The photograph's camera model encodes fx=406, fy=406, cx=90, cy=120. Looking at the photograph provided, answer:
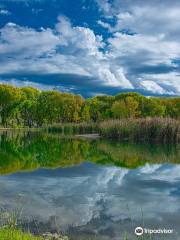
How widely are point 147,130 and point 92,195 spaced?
19.7m

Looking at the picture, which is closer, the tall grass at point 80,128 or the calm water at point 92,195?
the calm water at point 92,195

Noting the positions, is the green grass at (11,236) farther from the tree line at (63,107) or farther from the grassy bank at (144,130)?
the tree line at (63,107)

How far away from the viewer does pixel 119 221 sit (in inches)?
303

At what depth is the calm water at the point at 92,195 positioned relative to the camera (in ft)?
24.4

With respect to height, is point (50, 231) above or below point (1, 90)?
below

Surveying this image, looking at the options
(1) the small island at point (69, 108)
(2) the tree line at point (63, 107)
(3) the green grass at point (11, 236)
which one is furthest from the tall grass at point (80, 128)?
(3) the green grass at point (11, 236)

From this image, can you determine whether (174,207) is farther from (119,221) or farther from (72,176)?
(72,176)

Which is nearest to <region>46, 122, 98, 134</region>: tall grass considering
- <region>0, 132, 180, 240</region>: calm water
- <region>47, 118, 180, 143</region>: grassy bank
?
<region>47, 118, 180, 143</region>: grassy bank

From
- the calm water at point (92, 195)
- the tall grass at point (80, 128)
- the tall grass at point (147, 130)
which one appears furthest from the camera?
the tall grass at point (80, 128)

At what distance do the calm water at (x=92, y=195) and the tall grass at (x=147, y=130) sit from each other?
10.2 metres

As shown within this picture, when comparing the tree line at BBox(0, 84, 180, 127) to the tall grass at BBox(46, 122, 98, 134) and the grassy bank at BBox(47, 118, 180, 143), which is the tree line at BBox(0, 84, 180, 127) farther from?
the grassy bank at BBox(47, 118, 180, 143)

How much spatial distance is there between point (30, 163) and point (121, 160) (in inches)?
157

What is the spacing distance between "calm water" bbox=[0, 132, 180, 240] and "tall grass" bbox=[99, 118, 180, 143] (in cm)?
1023

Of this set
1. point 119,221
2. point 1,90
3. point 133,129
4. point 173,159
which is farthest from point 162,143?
point 1,90
